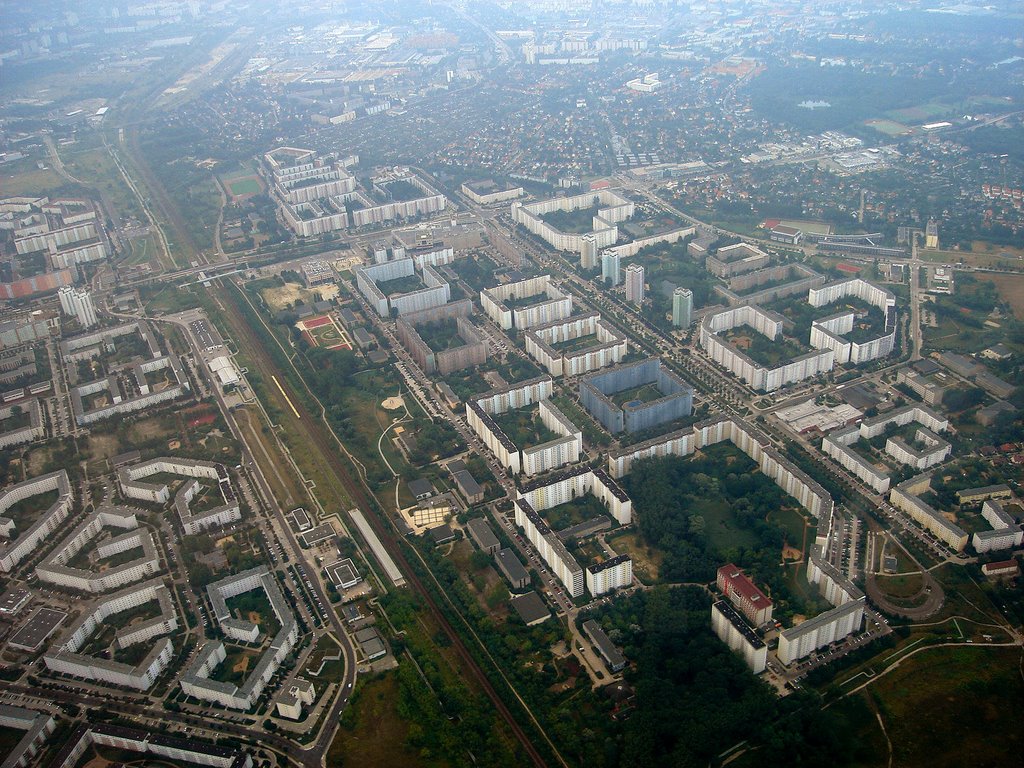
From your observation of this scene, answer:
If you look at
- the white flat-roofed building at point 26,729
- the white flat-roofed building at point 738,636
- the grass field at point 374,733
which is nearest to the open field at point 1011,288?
the white flat-roofed building at point 738,636

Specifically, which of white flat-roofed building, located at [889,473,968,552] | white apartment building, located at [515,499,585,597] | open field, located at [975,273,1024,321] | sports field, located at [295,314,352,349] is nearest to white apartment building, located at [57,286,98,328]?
sports field, located at [295,314,352,349]

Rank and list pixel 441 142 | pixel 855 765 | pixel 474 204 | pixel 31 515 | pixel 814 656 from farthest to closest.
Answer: pixel 441 142 < pixel 474 204 < pixel 31 515 < pixel 814 656 < pixel 855 765

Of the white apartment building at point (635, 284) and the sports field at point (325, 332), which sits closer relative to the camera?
the sports field at point (325, 332)

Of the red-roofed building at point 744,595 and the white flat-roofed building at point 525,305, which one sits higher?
the white flat-roofed building at point 525,305

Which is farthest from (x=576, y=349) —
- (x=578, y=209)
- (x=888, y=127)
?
(x=888, y=127)

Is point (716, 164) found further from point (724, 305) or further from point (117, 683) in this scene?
point (117, 683)

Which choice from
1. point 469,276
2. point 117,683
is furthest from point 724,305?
point 117,683

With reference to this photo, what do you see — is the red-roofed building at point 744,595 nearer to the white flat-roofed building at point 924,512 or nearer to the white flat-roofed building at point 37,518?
the white flat-roofed building at point 924,512
